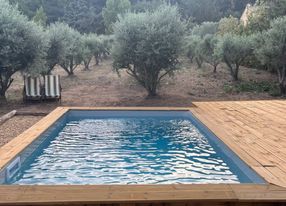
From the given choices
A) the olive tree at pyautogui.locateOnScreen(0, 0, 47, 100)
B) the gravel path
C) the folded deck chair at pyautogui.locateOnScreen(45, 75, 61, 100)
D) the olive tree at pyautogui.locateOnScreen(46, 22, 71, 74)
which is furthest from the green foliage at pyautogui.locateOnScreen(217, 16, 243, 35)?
the gravel path

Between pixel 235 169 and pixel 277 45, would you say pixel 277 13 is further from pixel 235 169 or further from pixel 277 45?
pixel 235 169

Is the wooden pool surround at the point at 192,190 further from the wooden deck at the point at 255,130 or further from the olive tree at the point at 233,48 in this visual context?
the olive tree at the point at 233,48

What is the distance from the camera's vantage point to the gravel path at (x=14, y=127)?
6.85 m

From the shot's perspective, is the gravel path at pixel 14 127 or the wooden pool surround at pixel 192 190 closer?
the wooden pool surround at pixel 192 190

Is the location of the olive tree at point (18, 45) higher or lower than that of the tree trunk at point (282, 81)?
higher

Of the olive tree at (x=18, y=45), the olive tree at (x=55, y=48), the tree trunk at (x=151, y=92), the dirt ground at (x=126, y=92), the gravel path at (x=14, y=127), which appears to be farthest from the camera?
the olive tree at (x=55, y=48)

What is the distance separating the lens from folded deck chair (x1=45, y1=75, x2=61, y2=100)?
35.8ft

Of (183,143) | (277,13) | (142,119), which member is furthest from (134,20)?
(277,13)

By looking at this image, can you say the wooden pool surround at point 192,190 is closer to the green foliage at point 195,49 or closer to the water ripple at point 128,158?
the water ripple at point 128,158

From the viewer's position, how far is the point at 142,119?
9.05m

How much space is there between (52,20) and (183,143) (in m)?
38.0

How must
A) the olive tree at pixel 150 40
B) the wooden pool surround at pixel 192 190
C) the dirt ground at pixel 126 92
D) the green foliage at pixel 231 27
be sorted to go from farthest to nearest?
the green foliage at pixel 231 27 < the olive tree at pixel 150 40 < the dirt ground at pixel 126 92 < the wooden pool surround at pixel 192 190

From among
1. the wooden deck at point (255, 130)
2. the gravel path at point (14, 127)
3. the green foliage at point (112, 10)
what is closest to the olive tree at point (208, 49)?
the wooden deck at point (255, 130)

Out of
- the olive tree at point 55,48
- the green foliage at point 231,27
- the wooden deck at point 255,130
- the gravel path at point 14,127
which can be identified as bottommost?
the gravel path at point 14,127
